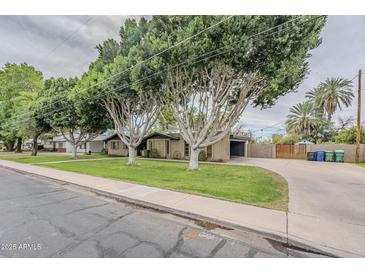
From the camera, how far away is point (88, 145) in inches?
1339

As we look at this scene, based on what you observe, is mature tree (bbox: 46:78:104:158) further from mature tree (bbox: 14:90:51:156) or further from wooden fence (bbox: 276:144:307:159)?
wooden fence (bbox: 276:144:307:159)

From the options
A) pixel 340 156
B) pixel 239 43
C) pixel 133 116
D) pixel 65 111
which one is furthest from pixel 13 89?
pixel 340 156

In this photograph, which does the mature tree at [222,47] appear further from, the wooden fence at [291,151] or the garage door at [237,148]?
the garage door at [237,148]

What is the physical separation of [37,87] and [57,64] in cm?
2343

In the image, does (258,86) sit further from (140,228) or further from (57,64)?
(57,64)

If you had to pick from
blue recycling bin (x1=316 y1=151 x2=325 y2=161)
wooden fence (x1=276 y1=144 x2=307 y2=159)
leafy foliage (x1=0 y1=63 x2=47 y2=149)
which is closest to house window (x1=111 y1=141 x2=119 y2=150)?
leafy foliage (x1=0 y1=63 x2=47 y2=149)

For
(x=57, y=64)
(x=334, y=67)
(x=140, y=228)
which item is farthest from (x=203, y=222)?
(x=57, y=64)

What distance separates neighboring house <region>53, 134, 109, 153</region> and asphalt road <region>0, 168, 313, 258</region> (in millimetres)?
24667

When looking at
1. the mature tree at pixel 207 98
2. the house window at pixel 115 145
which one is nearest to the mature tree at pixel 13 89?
the house window at pixel 115 145

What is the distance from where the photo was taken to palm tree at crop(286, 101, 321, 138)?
2925 cm

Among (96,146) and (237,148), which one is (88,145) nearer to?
(96,146)

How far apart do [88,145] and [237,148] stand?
83.0 ft

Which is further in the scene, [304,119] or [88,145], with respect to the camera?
[88,145]

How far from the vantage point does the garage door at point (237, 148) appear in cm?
2419
